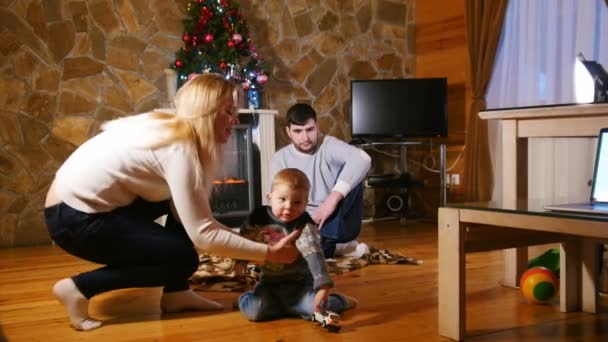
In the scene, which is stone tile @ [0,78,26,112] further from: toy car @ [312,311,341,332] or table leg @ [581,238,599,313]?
table leg @ [581,238,599,313]

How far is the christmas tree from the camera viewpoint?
4.65 metres

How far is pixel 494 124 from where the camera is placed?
4.95 metres

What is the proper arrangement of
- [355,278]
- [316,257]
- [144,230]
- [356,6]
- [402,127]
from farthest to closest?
[356,6], [402,127], [355,278], [144,230], [316,257]

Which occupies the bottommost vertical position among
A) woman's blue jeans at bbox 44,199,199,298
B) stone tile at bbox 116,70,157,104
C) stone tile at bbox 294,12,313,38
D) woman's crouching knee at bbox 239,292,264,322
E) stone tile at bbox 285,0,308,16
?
woman's crouching knee at bbox 239,292,264,322

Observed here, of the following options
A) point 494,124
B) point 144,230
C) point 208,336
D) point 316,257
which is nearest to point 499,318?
point 316,257

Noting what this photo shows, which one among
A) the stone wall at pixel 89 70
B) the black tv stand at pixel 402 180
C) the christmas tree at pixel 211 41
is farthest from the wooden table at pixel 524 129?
the stone wall at pixel 89 70

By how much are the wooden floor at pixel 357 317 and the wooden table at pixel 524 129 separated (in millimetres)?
159

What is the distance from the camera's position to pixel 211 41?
4.64 meters

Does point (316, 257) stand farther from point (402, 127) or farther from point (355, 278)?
point (402, 127)

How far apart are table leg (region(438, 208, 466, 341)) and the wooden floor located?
0.08m

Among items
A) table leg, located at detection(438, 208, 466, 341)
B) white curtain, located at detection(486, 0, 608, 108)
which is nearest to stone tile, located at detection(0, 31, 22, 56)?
table leg, located at detection(438, 208, 466, 341)

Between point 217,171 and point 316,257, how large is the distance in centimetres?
46

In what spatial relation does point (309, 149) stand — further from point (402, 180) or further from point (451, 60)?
point (451, 60)

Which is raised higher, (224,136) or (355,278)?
(224,136)
